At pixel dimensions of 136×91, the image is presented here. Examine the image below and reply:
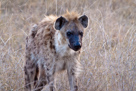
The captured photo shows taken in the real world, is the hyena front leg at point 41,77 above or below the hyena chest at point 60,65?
below

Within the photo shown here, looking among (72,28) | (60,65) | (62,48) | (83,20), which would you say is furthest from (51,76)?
(83,20)

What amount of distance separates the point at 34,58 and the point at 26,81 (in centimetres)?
33

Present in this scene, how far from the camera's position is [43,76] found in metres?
3.62

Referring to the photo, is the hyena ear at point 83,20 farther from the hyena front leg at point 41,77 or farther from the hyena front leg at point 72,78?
the hyena front leg at point 41,77

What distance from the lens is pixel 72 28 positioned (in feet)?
10.1

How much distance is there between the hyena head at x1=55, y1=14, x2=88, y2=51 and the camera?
2.96 meters

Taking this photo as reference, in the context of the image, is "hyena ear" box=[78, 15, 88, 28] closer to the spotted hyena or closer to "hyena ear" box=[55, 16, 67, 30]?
the spotted hyena

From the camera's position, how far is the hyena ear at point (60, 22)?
10.3 ft

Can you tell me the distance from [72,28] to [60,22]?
7.3 inches

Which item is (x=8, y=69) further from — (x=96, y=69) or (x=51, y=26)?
(x=96, y=69)

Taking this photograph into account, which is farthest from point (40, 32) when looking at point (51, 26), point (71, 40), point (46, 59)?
point (71, 40)

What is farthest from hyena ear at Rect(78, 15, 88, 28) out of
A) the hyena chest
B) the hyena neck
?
the hyena chest

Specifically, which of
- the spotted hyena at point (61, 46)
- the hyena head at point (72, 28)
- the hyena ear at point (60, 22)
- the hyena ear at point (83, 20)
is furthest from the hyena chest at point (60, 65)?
the hyena ear at point (83, 20)

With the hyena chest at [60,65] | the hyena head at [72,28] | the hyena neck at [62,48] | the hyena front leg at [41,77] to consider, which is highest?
the hyena head at [72,28]
